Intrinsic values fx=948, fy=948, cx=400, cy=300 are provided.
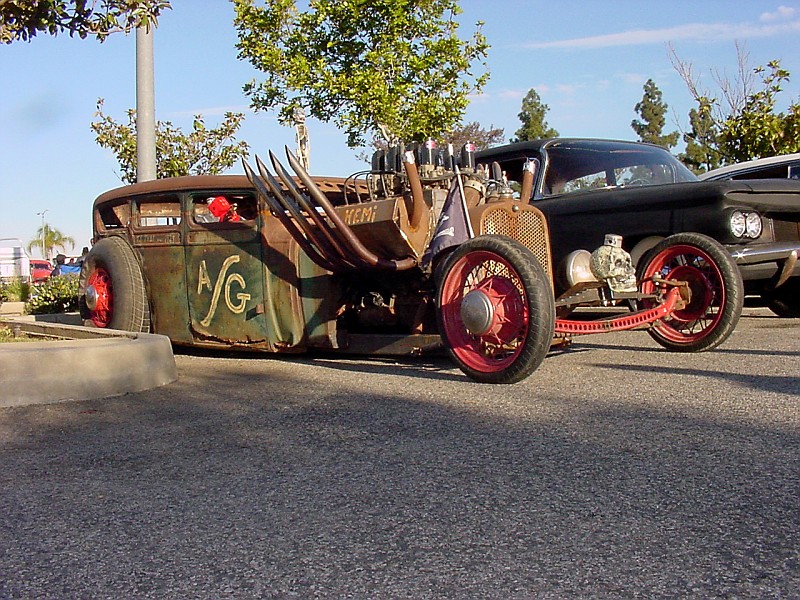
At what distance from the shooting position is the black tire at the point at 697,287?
635cm

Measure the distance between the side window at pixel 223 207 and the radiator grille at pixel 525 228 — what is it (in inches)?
79.6

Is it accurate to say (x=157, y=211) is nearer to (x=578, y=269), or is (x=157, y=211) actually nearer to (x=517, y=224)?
(x=517, y=224)

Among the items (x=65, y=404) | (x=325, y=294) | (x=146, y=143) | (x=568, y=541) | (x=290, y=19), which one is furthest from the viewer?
(x=290, y=19)

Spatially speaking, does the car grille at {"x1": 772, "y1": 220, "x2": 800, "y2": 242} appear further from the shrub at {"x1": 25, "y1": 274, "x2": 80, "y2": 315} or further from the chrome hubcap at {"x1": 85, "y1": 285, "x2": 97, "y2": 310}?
the shrub at {"x1": 25, "y1": 274, "x2": 80, "y2": 315}

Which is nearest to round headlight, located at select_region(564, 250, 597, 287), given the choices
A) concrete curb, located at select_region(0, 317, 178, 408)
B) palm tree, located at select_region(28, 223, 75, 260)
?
concrete curb, located at select_region(0, 317, 178, 408)

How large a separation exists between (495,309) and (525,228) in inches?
34.7

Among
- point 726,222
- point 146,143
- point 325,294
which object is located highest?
point 146,143

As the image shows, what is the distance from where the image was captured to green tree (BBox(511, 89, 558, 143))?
166 ft

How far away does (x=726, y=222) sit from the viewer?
719 centimetres

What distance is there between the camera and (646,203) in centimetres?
756

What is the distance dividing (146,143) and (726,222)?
5.83 m

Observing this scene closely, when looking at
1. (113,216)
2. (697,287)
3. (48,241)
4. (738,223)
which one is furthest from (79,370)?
(48,241)

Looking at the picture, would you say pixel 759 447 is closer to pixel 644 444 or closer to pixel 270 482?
pixel 644 444

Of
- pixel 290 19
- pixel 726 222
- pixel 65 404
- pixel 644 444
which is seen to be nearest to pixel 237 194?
pixel 65 404
